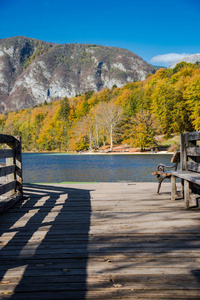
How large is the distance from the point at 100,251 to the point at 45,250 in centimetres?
57

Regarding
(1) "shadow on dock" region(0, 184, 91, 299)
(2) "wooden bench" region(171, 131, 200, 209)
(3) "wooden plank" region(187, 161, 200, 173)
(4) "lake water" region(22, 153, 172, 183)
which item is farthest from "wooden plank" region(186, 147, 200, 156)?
(4) "lake water" region(22, 153, 172, 183)

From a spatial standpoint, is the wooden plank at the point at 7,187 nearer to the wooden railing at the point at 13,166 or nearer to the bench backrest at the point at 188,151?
the wooden railing at the point at 13,166

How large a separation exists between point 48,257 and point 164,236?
4.47ft

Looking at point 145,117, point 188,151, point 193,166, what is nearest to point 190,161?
point 188,151

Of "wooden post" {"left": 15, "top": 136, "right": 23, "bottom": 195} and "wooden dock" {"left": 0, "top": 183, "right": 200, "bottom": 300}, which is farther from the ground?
"wooden post" {"left": 15, "top": 136, "right": 23, "bottom": 195}

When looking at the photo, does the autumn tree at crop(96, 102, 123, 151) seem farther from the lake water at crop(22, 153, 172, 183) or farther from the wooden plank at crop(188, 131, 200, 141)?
the wooden plank at crop(188, 131, 200, 141)

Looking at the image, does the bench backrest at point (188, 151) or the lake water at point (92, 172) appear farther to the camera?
the lake water at point (92, 172)

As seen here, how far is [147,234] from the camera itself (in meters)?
3.04

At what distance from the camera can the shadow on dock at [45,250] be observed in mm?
1897

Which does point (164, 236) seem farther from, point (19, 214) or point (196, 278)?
point (19, 214)

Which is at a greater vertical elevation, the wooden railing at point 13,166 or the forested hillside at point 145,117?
the forested hillside at point 145,117

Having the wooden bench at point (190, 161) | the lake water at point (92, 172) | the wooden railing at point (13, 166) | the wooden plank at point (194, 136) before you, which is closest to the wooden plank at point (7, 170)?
the wooden railing at point (13, 166)

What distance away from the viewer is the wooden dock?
1877mm

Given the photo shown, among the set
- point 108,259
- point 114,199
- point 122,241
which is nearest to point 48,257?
point 108,259
